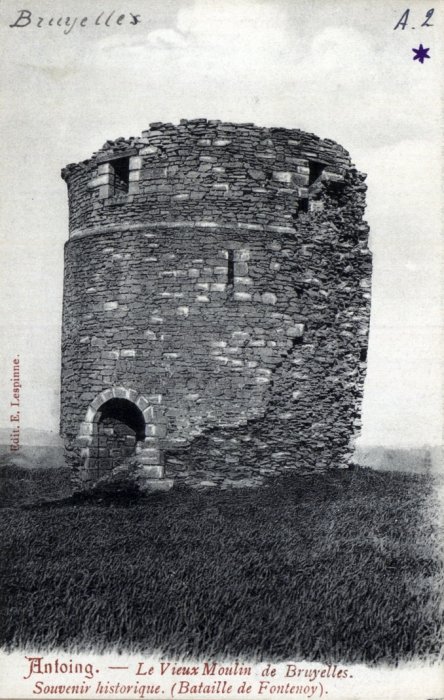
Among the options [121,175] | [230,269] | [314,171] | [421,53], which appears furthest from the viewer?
[121,175]

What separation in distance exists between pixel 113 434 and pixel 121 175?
14.8 feet

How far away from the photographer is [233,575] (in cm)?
776

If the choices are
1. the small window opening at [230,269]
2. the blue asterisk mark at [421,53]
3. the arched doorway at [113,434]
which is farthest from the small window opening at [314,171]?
the arched doorway at [113,434]

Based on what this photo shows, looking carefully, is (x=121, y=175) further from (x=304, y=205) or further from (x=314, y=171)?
(x=314, y=171)

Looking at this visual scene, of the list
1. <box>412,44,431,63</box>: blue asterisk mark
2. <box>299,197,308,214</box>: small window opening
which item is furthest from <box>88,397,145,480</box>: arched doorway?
<box>412,44,431,63</box>: blue asterisk mark

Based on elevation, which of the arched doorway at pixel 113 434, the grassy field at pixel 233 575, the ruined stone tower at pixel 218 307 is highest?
the ruined stone tower at pixel 218 307

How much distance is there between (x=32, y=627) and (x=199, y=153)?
7519 millimetres

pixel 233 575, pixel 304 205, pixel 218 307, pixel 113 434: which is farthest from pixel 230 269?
pixel 233 575

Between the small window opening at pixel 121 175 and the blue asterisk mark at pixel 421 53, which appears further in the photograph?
the small window opening at pixel 121 175

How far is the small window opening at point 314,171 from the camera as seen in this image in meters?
12.0

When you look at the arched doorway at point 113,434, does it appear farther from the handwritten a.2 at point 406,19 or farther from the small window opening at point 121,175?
the handwritten a.2 at point 406,19

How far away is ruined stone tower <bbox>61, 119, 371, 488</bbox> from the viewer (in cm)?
1131

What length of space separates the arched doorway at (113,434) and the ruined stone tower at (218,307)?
0.03 metres

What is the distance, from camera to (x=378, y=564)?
822cm
